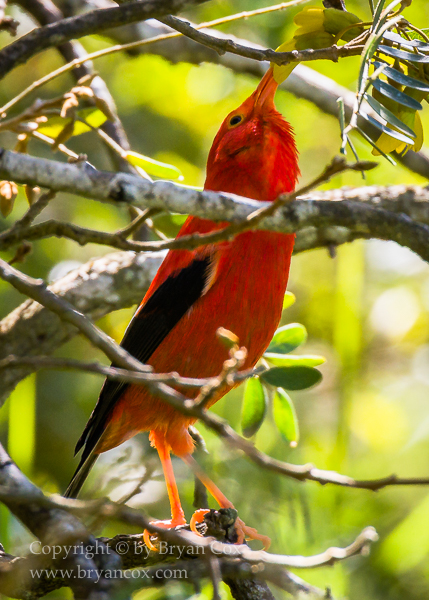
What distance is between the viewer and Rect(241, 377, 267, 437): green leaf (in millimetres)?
3002

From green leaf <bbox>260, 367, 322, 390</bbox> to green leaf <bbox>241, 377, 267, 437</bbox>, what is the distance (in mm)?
438

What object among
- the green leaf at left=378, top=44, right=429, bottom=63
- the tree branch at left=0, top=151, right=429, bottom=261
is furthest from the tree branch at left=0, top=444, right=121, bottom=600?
the green leaf at left=378, top=44, right=429, bottom=63

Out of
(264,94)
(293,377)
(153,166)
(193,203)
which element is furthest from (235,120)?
(193,203)

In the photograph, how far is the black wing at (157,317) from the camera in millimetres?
3084

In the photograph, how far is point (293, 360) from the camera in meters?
3.03

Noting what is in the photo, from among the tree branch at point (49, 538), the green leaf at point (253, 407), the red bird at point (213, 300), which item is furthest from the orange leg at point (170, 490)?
the tree branch at point (49, 538)

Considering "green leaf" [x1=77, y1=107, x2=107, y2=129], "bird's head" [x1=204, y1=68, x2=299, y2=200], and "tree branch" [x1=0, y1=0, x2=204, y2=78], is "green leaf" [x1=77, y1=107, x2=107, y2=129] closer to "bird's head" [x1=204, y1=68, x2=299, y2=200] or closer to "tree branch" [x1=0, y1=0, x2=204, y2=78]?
"bird's head" [x1=204, y1=68, x2=299, y2=200]

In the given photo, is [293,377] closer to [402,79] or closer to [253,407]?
[253,407]

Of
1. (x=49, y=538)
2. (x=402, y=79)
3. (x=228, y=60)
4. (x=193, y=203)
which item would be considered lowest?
(x=49, y=538)

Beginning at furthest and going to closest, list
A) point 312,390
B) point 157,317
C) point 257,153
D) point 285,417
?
point 312,390 < point 257,153 < point 157,317 < point 285,417

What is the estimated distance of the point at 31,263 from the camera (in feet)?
17.8

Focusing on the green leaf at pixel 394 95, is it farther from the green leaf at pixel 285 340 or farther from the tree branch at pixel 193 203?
the green leaf at pixel 285 340

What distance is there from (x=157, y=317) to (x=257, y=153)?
3.31ft

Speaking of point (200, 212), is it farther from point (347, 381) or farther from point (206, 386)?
point (347, 381)
